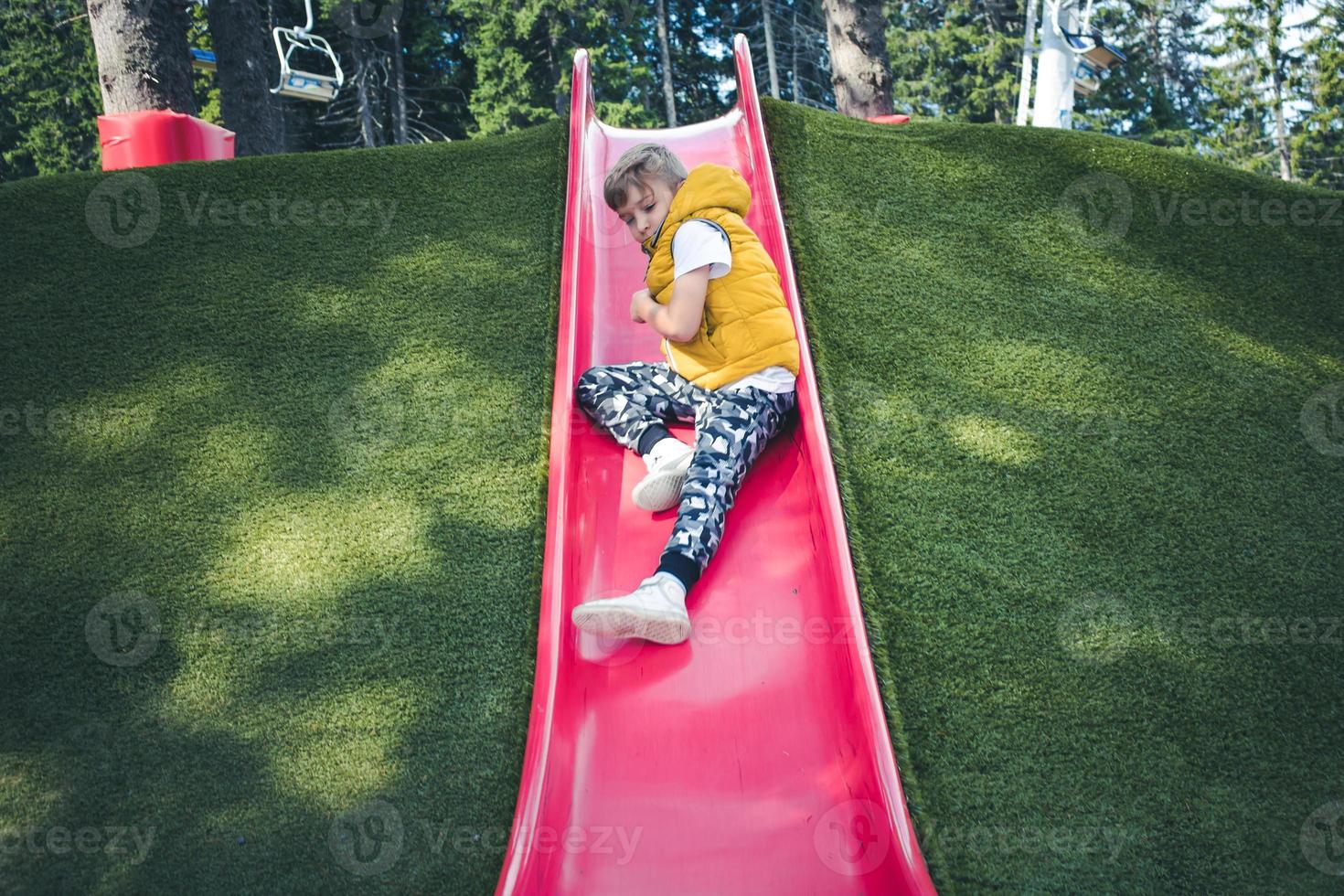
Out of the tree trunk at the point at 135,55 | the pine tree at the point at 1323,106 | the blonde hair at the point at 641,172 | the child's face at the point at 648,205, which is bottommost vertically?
the pine tree at the point at 1323,106

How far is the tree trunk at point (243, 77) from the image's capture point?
1001cm

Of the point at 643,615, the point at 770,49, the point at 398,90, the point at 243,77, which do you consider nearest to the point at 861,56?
the point at 243,77

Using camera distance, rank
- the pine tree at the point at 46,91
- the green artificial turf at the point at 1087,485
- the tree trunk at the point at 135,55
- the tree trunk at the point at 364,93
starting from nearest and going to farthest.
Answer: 1. the green artificial turf at the point at 1087,485
2. the tree trunk at the point at 135,55
3. the tree trunk at the point at 364,93
4. the pine tree at the point at 46,91

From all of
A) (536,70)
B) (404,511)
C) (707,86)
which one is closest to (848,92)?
(404,511)

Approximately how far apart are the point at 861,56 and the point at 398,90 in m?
19.8

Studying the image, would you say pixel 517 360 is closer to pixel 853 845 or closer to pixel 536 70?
pixel 853 845

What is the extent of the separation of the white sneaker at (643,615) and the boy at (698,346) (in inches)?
17.4

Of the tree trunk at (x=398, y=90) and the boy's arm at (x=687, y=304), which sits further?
the tree trunk at (x=398, y=90)

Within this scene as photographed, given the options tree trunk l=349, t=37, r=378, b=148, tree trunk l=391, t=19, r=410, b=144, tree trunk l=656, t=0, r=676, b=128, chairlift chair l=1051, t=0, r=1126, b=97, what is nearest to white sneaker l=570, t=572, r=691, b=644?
chairlift chair l=1051, t=0, r=1126, b=97

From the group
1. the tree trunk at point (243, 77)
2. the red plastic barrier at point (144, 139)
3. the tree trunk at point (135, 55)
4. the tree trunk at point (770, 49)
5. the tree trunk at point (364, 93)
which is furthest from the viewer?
the tree trunk at point (770, 49)

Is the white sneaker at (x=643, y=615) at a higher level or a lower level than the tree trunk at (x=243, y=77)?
lower

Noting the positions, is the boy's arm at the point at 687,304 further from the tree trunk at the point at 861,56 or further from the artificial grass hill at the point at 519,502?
the tree trunk at the point at 861,56

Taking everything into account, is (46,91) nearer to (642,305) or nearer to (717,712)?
(642,305)

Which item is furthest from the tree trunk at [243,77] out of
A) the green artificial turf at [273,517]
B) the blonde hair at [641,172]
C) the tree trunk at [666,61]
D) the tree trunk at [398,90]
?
the tree trunk at [666,61]
